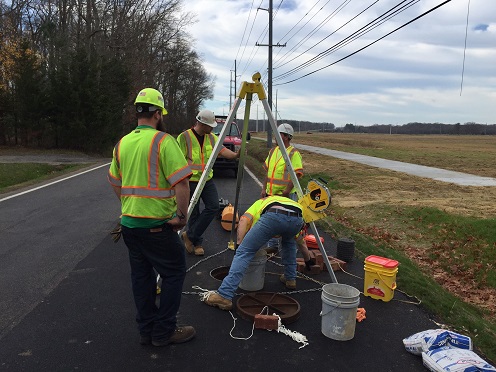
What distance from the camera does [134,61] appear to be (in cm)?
3775

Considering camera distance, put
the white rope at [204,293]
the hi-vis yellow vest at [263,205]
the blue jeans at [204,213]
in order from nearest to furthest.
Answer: the hi-vis yellow vest at [263,205] → the white rope at [204,293] → the blue jeans at [204,213]

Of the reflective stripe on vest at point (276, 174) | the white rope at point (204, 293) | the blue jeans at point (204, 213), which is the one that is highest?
the reflective stripe on vest at point (276, 174)

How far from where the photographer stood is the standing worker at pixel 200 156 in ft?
19.6

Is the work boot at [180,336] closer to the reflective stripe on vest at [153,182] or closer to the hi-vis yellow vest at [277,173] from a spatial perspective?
the reflective stripe on vest at [153,182]

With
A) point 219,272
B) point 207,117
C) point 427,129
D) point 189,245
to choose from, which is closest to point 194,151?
point 207,117

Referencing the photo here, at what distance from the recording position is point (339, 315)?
154 inches

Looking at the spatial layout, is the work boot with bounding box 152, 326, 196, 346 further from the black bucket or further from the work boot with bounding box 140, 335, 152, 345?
the black bucket

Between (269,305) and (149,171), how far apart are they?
2.09m

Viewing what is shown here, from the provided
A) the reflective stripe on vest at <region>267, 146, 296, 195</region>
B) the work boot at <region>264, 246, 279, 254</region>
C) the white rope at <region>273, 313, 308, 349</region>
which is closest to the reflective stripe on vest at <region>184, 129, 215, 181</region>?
the reflective stripe on vest at <region>267, 146, 296, 195</region>

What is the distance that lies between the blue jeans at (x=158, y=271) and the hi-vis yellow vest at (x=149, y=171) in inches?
7.2

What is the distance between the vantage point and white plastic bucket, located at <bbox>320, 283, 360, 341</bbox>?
12.8 feet

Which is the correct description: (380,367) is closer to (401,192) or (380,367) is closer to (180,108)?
(401,192)

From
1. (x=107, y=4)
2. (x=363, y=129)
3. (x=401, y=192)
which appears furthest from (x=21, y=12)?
(x=363, y=129)

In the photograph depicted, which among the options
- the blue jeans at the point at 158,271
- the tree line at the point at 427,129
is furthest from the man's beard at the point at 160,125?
the tree line at the point at 427,129
